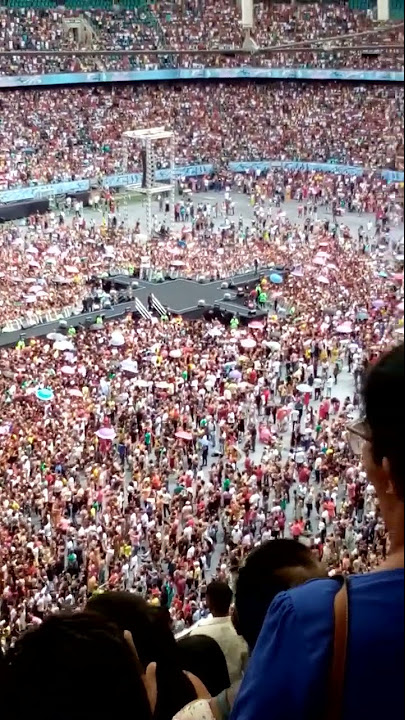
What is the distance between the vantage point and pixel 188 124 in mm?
39906

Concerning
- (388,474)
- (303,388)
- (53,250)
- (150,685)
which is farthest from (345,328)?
(388,474)

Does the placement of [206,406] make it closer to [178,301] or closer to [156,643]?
[178,301]

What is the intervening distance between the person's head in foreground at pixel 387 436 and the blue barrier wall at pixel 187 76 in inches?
1398

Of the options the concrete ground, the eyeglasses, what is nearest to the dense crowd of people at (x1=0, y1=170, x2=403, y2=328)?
the concrete ground

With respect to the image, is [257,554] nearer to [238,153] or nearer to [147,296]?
[147,296]

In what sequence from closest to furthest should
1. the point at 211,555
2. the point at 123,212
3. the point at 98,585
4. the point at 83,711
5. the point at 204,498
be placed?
the point at 83,711
the point at 98,585
the point at 211,555
the point at 204,498
the point at 123,212

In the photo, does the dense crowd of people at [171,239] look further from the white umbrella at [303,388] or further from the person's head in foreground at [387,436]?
the person's head in foreground at [387,436]

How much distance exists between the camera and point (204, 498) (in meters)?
13.1

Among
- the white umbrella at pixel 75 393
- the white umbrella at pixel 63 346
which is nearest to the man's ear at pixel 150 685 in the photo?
the white umbrella at pixel 75 393

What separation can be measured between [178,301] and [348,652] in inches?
864

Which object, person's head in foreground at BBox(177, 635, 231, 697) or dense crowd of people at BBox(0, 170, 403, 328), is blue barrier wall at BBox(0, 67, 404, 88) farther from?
person's head in foreground at BBox(177, 635, 231, 697)

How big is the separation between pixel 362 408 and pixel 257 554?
121cm

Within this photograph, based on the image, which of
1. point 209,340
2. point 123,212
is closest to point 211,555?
point 209,340

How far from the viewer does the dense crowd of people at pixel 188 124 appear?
1403 inches
